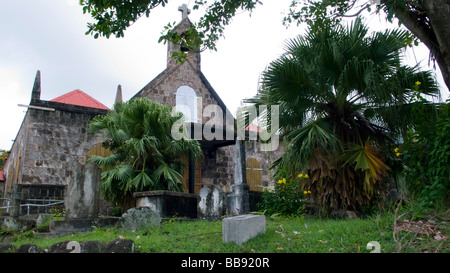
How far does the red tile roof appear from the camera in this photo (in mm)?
16119

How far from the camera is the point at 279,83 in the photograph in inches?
326

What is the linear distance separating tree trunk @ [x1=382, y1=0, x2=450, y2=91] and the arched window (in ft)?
37.5

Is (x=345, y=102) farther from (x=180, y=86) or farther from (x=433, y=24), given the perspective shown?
(x=180, y=86)

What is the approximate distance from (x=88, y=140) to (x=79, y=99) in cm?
342

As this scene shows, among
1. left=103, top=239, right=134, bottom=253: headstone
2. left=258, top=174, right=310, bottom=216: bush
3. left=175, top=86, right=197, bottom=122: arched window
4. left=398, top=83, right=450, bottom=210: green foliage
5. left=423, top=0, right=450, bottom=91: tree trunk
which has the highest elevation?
left=175, top=86, right=197, bottom=122: arched window

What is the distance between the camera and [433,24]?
5816 millimetres

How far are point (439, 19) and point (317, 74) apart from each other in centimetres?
271

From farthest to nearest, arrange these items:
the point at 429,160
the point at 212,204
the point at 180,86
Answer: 1. the point at 180,86
2. the point at 212,204
3. the point at 429,160

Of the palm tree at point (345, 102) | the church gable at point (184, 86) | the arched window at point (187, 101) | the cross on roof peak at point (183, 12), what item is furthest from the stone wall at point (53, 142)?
the palm tree at point (345, 102)

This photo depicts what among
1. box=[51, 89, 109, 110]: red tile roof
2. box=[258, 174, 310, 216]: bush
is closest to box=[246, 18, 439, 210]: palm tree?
box=[258, 174, 310, 216]: bush

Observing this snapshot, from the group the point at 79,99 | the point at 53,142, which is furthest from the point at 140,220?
the point at 79,99

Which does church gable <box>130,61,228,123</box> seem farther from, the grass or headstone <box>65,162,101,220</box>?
the grass
